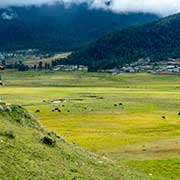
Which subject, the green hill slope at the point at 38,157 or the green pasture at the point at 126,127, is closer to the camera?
the green hill slope at the point at 38,157

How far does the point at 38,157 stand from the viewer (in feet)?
130

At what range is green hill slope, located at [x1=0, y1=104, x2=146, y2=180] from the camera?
36094 mm

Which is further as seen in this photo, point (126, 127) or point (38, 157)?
point (126, 127)

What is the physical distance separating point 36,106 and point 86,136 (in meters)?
54.7

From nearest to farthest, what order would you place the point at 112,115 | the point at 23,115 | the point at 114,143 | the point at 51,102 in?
1. the point at 23,115
2. the point at 114,143
3. the point at 112,115
4. the point at 51,102

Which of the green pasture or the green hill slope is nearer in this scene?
the green hill slope

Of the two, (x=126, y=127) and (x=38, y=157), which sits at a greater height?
(x=38, y=157)

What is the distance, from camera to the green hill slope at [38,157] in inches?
1421

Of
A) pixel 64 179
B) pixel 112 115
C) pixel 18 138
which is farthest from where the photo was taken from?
pixel 112 115

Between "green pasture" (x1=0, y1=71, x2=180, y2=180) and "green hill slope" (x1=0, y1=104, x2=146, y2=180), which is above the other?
"green hill slope" (x1=0, y1=104, x2=146, y2=180)

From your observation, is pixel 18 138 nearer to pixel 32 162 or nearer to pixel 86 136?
pixel 32 162

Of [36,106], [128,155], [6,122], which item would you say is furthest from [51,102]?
[6,122]

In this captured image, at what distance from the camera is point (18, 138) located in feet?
138

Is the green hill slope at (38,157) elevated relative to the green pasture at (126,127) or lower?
elevated
